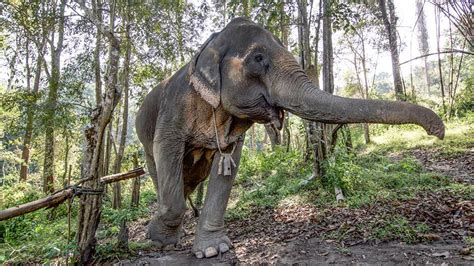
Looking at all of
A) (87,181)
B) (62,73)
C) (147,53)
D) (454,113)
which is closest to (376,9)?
(454,113)

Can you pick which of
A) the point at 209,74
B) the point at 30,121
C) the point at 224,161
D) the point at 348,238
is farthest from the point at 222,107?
the point at 30,121

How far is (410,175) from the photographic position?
6.73 meters

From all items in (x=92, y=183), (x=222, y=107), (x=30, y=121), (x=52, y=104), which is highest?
(x=52, y=104)

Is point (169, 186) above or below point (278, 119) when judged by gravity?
below

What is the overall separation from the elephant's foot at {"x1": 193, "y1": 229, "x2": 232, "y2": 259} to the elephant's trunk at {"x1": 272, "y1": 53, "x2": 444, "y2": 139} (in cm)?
169

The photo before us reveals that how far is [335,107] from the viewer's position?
3.16 meters

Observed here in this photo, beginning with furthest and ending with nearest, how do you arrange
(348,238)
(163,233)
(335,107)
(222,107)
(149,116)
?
(149,116)
(163,233)
(222,107)
(348,238)
(335,107)

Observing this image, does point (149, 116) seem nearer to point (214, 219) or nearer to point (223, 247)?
point (214, 219)

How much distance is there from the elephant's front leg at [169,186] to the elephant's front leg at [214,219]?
30 centimetres

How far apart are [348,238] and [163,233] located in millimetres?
2118

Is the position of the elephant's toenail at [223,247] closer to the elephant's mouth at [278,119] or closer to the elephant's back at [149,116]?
the elephant's mouth at [278,119]

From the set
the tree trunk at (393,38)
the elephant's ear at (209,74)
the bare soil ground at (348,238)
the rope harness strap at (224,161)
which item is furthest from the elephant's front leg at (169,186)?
the tree trunk at (393,38)

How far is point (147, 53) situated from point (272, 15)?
5482 mm

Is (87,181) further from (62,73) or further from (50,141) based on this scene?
(50,141)
